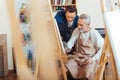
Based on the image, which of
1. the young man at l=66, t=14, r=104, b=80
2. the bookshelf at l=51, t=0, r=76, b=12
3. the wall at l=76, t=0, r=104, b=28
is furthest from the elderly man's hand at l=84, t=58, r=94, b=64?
the wall at l=76, t=0, r=104, b=28

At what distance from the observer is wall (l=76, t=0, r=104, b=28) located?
4.09 m

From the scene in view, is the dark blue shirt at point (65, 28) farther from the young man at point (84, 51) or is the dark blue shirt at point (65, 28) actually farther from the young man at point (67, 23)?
the young man at point (84, 51)

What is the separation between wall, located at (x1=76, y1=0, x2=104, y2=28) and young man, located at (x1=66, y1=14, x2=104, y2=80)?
176 centimetres

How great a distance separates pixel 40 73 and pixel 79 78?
136cm

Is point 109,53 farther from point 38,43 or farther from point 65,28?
point 65,28

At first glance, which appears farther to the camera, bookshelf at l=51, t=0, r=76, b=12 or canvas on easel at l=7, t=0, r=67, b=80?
bookshelf at l=51, t=0, r=76, b=12

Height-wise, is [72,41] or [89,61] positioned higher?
[72,41]

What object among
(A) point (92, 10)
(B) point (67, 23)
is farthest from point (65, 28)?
(A) point (92, 10)

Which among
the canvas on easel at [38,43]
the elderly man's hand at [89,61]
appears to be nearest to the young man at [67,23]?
the elderly man's hand at [89,61]

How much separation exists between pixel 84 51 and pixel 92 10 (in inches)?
78.6

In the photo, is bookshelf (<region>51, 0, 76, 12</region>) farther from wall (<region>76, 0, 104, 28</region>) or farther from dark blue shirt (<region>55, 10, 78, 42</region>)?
dark blue shirt (<region>55, 10, 78, 42</region>)

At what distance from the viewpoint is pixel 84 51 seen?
7.46ft

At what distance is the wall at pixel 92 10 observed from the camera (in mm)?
4094

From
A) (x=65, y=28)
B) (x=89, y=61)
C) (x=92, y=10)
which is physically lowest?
(x=89, y=61)
